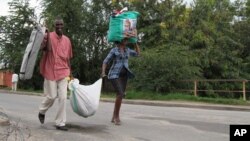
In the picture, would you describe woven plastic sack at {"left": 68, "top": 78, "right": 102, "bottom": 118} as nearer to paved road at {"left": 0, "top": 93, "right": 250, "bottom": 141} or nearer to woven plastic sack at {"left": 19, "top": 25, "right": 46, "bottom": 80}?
paved road at {"left": 0, "top": 93, "right": 250, "bottom": 141}

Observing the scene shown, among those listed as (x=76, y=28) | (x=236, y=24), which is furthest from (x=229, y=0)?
(x=76, y=28)

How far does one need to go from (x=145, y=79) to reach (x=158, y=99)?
9.31 ft

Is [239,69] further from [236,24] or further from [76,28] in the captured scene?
[76,28]

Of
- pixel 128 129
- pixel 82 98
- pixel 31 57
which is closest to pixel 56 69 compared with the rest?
pixel 31 57

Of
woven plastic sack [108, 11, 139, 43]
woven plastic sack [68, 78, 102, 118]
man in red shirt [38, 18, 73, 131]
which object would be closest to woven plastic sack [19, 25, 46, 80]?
man in red shirt [38, 18, 73, 131]

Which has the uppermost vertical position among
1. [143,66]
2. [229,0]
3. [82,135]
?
[229,0]

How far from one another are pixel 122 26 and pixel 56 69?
6.09 ft

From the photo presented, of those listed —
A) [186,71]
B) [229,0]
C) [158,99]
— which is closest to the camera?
[158,99]

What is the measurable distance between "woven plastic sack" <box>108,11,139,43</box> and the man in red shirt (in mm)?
1366

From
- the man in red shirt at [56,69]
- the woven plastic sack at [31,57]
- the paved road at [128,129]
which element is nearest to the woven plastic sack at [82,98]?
the man in red shirt at [56,69]

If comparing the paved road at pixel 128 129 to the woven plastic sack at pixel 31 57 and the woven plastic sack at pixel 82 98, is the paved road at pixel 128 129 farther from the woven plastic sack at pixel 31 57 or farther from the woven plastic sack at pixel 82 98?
the woven plastic sack at pixel 31 57

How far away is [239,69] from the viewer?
118 feet

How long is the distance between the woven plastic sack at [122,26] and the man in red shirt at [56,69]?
137 cm

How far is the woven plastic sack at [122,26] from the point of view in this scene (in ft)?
31.6
